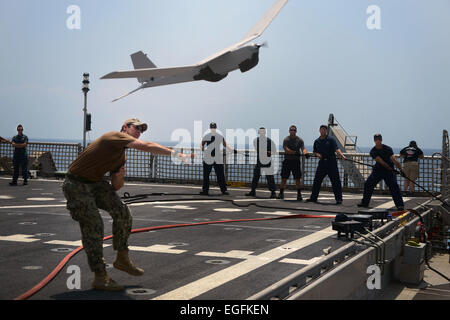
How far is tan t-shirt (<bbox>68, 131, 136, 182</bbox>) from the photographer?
4.77 meters

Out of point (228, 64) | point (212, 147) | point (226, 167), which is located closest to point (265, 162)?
point (212, 147)

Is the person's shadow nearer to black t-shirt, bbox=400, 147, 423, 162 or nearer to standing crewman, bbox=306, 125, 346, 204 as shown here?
standing crewman, bbox=306, 125, 346, 204

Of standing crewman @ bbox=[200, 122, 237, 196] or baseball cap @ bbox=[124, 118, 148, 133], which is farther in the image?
standing crewman @ bbox=[200, 122, 237, 196]

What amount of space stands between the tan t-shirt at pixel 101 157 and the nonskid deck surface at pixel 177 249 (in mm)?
1081

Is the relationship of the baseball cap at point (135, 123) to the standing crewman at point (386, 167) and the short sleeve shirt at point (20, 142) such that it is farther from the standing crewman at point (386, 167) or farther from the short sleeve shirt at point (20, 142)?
the short sleeve shirt at point (20, 142)

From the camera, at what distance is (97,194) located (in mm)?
5035

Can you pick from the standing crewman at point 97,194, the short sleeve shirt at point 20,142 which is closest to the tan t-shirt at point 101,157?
the standing crewman at point 97,194

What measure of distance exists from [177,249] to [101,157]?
2.46 metres

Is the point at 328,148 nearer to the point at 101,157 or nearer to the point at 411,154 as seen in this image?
the point at 411,154

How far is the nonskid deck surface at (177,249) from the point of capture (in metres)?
4.93

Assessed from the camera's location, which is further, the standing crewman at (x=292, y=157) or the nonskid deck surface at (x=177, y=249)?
the standing crewman at (x=292, y=157)

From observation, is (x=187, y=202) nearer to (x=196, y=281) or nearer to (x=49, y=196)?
(x=49, y=196)

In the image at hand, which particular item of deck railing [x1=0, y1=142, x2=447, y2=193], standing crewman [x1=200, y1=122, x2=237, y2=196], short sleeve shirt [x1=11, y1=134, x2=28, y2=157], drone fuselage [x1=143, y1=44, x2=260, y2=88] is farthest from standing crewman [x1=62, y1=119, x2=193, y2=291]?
drone fuselage [x1=143, y1=44, x2=260, y2=88]
